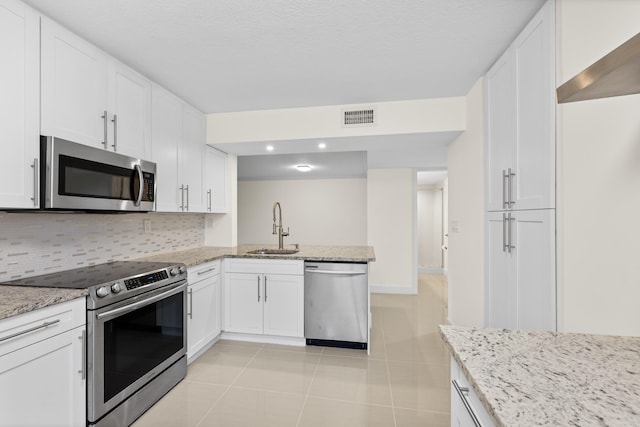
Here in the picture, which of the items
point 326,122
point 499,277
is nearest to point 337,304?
point 499,277

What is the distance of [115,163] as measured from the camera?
6.50 ft

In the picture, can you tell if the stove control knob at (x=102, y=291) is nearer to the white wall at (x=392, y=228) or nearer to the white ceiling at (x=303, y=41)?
the white ceiling at (x=303, y=41)

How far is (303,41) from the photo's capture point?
6.24ft

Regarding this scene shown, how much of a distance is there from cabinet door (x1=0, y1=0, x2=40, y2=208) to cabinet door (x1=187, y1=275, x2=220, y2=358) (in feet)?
4.39

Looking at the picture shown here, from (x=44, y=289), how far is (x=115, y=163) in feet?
2.79

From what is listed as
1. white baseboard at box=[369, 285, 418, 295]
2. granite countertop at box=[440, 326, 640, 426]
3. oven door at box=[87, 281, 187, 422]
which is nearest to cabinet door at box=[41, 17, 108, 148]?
oven door at box=[87, 281, 187, 422]

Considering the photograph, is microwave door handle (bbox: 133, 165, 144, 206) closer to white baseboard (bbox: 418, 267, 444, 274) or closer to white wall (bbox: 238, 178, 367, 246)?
white wall (bbox: 238, 178, 367, 246)

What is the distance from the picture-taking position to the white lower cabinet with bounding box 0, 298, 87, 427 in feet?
4.05

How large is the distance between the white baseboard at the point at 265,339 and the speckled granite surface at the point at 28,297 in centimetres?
180

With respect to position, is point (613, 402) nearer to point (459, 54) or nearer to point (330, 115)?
point (459, 54)

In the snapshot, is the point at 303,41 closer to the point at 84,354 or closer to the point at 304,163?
the point at 84,354

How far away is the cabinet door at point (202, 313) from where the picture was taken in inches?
99.1

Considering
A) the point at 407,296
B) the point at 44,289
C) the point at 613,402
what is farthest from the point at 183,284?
the point at 407,296

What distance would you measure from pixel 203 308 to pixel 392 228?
11.3ft
